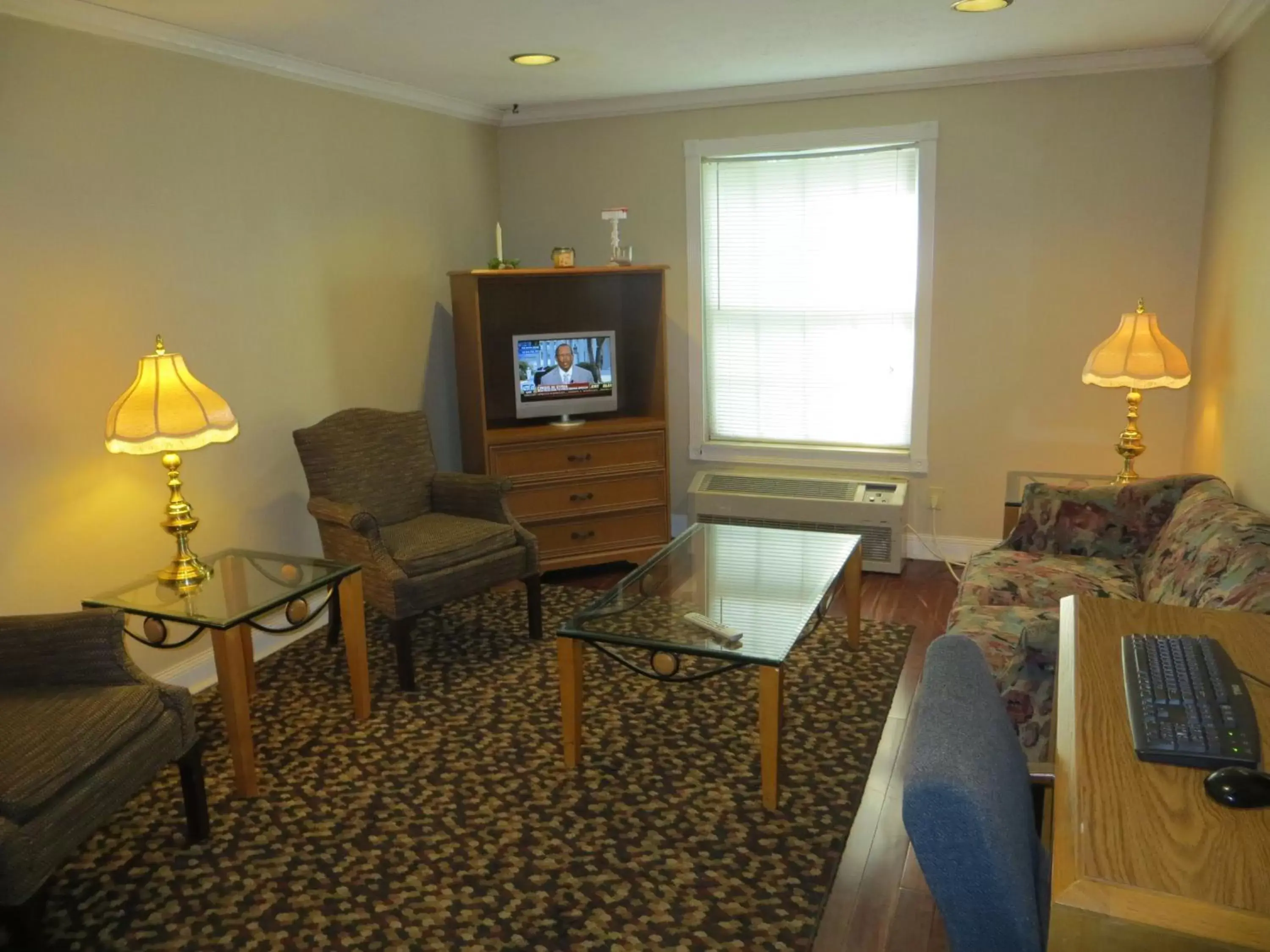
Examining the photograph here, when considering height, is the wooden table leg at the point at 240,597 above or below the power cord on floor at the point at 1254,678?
below

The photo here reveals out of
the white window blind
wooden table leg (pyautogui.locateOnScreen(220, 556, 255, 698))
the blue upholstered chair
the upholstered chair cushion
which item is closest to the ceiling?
the white window blind

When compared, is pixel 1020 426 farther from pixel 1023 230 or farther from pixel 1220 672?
pixel 1220 672

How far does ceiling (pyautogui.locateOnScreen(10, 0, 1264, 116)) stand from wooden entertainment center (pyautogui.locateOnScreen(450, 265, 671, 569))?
2.91 ft

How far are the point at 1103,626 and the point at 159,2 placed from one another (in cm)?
308

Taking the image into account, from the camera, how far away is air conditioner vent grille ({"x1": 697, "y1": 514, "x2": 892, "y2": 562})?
4500 mm

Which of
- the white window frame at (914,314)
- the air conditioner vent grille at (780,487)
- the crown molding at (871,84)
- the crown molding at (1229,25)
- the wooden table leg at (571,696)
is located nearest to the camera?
the wooden table leg at (571,696)

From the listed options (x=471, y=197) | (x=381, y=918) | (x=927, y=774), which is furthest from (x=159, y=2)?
(x=927, y=774)

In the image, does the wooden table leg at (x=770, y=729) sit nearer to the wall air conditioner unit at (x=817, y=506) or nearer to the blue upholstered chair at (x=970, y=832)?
the blue upholstered chair at (x=970, y=832)

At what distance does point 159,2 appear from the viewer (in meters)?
2.84

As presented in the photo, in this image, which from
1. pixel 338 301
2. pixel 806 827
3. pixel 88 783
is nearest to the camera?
pixel 88 783

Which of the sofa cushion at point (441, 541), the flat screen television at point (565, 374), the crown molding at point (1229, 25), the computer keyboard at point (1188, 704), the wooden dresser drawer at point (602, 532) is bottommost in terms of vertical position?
the wooden dresser drawer at point (602, 532)

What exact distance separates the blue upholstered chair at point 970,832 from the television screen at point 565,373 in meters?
3.38

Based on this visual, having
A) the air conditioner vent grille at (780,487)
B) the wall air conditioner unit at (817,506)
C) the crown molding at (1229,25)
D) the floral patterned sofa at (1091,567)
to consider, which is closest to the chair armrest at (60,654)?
the floral patterned sofa at (1091,567)

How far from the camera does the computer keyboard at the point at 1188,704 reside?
132 centimetres
